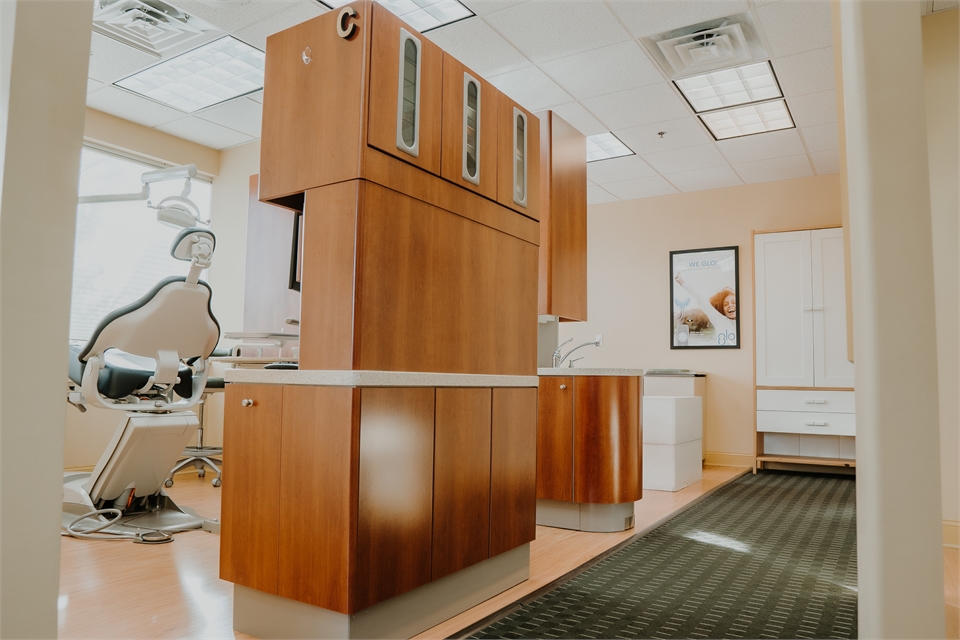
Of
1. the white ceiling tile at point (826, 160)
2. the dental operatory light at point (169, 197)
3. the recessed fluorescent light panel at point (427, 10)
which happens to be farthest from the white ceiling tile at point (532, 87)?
the white ceiling tile at point (826, 160)

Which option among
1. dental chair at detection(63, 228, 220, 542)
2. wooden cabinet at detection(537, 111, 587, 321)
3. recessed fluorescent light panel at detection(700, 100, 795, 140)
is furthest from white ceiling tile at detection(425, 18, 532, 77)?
dental chair at detection(63, 228, 220, 542)

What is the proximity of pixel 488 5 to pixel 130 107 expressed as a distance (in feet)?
10.2

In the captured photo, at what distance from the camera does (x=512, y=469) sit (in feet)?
8.30

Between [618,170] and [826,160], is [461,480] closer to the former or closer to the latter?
[618,170]

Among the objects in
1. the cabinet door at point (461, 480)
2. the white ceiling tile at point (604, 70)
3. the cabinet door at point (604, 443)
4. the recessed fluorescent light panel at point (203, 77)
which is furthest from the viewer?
the recessed fluorescent light panel at point (203, 77)

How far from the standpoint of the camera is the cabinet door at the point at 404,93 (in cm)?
199

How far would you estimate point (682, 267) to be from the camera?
6703 mm

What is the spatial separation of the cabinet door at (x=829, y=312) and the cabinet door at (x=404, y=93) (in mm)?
4594

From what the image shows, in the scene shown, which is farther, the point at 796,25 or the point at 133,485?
the point at 796,25

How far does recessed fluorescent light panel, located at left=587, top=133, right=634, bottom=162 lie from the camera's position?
5.39m

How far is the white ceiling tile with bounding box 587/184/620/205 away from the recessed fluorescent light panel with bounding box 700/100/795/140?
1.57 metres

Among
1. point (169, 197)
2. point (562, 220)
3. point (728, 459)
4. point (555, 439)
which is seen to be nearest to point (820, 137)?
point (562, 220)

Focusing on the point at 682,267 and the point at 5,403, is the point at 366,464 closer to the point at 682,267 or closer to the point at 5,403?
the point at 5,403

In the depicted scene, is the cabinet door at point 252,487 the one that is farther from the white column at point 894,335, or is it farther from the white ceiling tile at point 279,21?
the white ceiling tile at point 279,21
